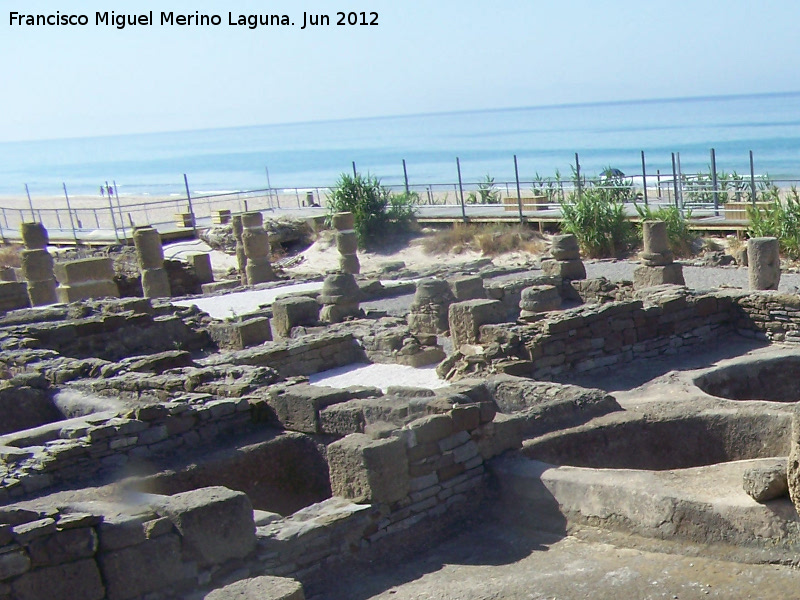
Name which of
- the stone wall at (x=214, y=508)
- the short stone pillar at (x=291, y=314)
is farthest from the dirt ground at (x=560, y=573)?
the short stone pillar at (x=291, y=314)

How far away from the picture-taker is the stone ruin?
6.15 metres

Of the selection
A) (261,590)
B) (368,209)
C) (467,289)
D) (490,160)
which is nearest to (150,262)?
(368,209)

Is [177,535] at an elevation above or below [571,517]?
above

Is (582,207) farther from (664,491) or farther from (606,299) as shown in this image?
(664,491)

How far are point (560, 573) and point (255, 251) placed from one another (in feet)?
60.5

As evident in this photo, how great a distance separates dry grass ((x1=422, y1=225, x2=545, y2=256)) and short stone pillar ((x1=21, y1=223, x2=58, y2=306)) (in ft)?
31.3

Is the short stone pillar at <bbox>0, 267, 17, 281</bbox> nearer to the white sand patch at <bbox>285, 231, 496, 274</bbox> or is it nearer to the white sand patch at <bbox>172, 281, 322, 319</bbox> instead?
the white sand patch at <bbox>285, 231, 496, 274</bbox>

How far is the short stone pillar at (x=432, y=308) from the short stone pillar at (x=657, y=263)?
3.24 m

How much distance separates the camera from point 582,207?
72.6 feet

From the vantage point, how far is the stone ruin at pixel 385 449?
6148mm

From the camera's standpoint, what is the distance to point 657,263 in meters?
16.1

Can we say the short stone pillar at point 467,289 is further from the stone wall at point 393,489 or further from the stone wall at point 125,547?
the stone wall at point 125,547

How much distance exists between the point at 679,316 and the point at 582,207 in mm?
10224

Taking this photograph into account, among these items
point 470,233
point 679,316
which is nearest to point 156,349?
point 679,316
